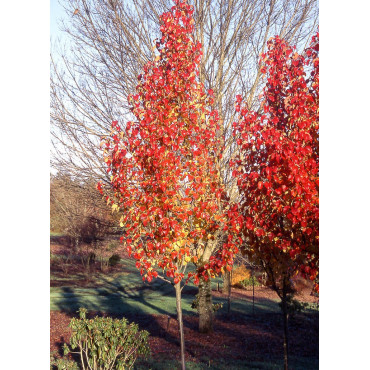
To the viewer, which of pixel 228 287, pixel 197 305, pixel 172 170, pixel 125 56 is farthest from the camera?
pixel 228 287

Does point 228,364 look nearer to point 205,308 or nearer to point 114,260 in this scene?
point 205,308

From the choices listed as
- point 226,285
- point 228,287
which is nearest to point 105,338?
point 228,287

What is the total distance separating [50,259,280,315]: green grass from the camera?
6367 millimetres

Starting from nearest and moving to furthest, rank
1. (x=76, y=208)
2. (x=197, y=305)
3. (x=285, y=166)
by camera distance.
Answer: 1. (x=285, y=166)
2. (x=76, y=208)
3. (x=197, y=305)

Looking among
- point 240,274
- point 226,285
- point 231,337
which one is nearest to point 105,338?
point 231,337

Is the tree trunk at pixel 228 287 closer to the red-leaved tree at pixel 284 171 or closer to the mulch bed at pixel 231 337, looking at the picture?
the mulch bed at pixel 231 337

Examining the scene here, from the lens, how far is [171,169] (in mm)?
3268

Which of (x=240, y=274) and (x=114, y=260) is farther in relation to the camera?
(x=114, y=260)

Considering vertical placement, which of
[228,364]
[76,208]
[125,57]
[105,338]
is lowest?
[228,364]

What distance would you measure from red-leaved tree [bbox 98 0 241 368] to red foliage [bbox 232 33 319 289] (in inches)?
12.4

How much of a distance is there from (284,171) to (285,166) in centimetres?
4

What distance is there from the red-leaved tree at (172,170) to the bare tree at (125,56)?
899 mm

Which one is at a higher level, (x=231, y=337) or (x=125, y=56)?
(x=125, y=56)
